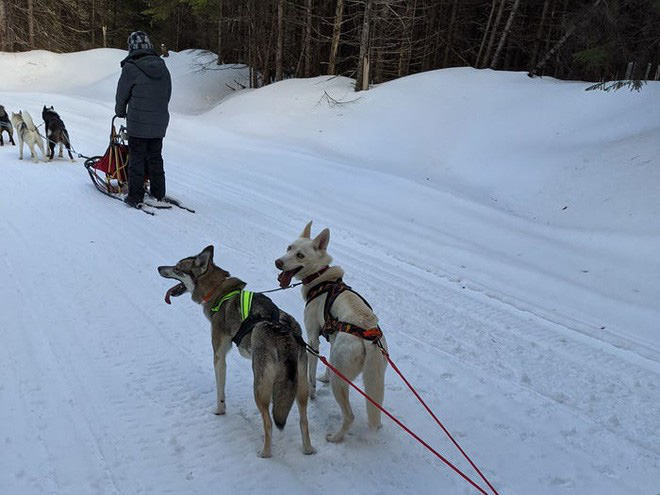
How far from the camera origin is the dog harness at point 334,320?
120 inches

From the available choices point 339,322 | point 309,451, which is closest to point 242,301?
point 339,322

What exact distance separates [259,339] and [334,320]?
1.90 ft

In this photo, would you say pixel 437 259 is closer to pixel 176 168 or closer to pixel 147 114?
pixel 147 114

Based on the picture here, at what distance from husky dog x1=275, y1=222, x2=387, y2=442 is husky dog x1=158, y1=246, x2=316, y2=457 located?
0.25 metres

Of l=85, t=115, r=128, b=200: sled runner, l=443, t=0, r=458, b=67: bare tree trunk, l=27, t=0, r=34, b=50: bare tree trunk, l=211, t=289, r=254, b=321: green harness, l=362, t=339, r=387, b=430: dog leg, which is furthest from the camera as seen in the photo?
l=27, t=0, r=34, b=50: bare tree trunk

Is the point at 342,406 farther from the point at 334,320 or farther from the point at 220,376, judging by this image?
the point at 220,376

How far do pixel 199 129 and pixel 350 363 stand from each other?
14.6 metres

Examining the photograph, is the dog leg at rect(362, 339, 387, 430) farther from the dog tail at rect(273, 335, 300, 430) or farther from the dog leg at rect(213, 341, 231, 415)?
the dog leg at rect(213, 341, 231, 415)

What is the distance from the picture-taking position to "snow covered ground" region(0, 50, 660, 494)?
9.97 ft

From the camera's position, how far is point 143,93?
25.5ft

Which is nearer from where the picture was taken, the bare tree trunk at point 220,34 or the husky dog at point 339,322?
the husky dog at point 339,322

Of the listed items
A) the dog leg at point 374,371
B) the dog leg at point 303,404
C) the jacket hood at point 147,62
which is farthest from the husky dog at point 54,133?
the dog leg at point 374,371

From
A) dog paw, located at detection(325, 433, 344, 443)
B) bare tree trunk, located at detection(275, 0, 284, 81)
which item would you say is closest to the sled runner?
dog paw, located at detection(325, 433, 344, 443)

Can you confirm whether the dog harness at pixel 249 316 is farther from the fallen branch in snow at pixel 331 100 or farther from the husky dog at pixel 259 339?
the fallen branch in snow at pixel 331 100
